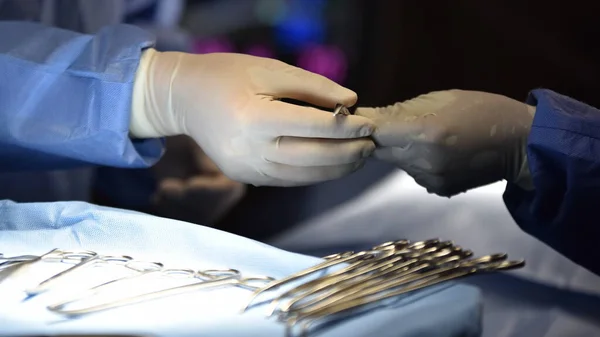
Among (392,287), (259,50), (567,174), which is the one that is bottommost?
(392,287)

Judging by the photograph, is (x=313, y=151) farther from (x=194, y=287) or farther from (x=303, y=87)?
(x=194, y=287)

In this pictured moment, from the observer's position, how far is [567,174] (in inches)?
28.5

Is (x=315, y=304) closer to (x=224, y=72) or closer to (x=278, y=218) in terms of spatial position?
(x=224, y=72)

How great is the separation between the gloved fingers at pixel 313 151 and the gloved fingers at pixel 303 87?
43 mm

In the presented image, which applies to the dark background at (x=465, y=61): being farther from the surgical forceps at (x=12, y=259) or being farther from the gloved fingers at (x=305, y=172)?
the surgical forceps at (x=12, y=259)

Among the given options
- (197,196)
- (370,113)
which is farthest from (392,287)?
(197,196)

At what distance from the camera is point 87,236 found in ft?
2.21

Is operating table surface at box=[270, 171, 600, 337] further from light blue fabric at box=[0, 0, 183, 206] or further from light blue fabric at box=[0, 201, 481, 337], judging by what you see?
light blue fabric at box=[0, 0, 183, 206]

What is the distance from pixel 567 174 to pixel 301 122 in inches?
11.8

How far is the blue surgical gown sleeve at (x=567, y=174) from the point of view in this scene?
709 millimetres

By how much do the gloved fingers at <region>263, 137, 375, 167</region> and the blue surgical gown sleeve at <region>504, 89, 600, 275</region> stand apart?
199 mm

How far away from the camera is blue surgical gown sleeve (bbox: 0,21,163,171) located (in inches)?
31.4

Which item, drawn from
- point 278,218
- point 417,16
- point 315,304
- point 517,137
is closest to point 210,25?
point 417,16

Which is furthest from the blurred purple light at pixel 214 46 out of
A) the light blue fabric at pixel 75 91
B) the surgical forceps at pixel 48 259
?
the surgical forceps at pixel 48 259
